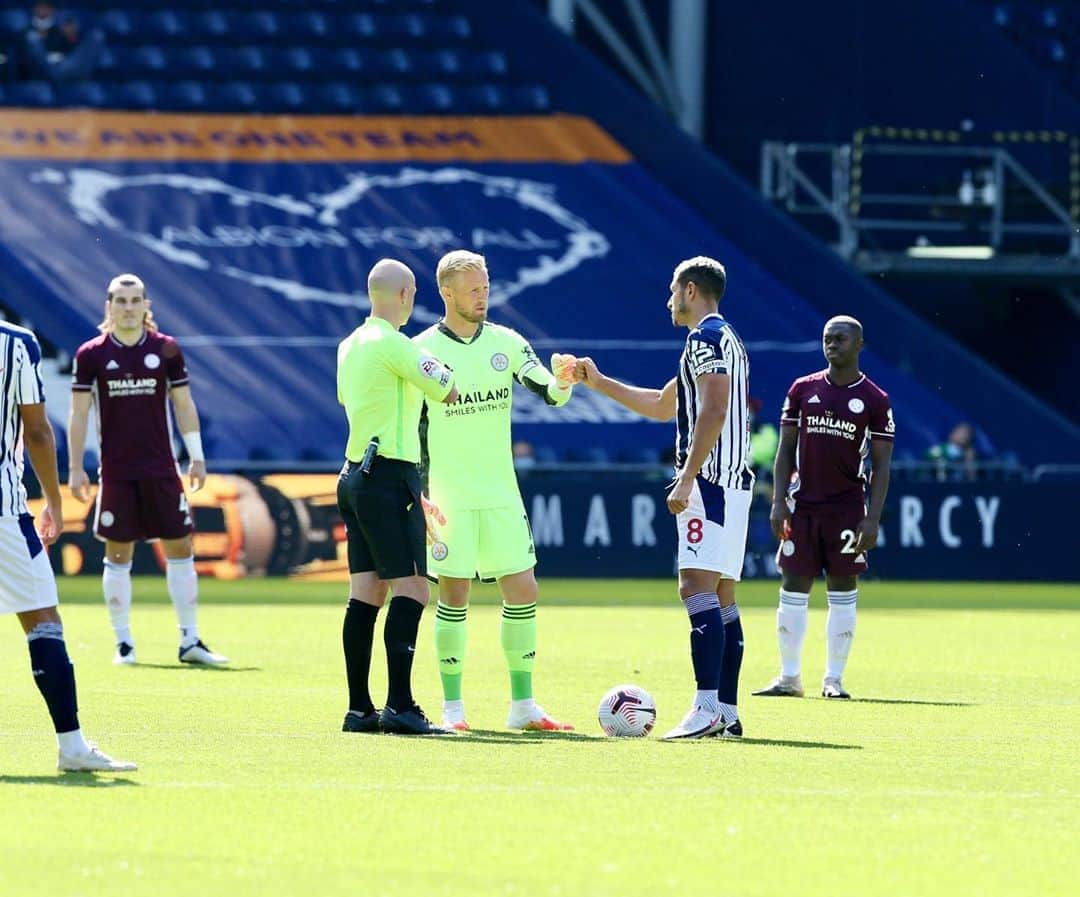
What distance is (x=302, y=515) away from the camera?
2439 centimetres

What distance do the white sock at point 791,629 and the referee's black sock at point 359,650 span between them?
3.07m

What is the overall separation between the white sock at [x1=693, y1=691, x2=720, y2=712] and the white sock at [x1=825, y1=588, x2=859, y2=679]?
258 cm

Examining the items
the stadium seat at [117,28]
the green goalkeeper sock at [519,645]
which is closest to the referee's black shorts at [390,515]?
the green goalkeeper sock at [519,645]

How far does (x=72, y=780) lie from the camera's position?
8469 mm

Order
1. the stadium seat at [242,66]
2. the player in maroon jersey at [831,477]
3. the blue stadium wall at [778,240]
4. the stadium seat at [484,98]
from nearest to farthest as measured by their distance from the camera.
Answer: the player in maroon jersey at [831,477] < the blue stadium wall at [778,240] < the stadium seat at [484,98] < the stadium seat at [242,66]

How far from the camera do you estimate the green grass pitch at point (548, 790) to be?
6.59 metres

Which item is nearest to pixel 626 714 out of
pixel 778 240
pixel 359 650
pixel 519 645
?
pixel 519 645

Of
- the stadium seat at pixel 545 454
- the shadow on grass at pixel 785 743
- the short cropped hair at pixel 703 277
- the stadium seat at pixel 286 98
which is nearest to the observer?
the shadow on grass at pixel 785 743

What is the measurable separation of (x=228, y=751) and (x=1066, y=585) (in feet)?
58.4

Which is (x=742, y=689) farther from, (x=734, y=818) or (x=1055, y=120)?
(x=1055, y=120)

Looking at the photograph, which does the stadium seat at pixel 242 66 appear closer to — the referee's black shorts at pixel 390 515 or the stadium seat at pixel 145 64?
the stadium seat at pixel 145 64

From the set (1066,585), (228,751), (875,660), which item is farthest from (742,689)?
(1066,585)

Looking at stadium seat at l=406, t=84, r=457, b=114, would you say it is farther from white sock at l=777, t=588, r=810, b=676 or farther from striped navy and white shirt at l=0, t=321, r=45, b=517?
striped navy and white shirt at l=0, t=321, r=45, b=517

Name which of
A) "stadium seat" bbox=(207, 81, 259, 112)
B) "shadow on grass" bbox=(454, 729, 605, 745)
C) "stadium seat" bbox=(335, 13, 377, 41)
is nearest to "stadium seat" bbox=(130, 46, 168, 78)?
"stadium seat" bbox=(207, 81, 259, 112)
